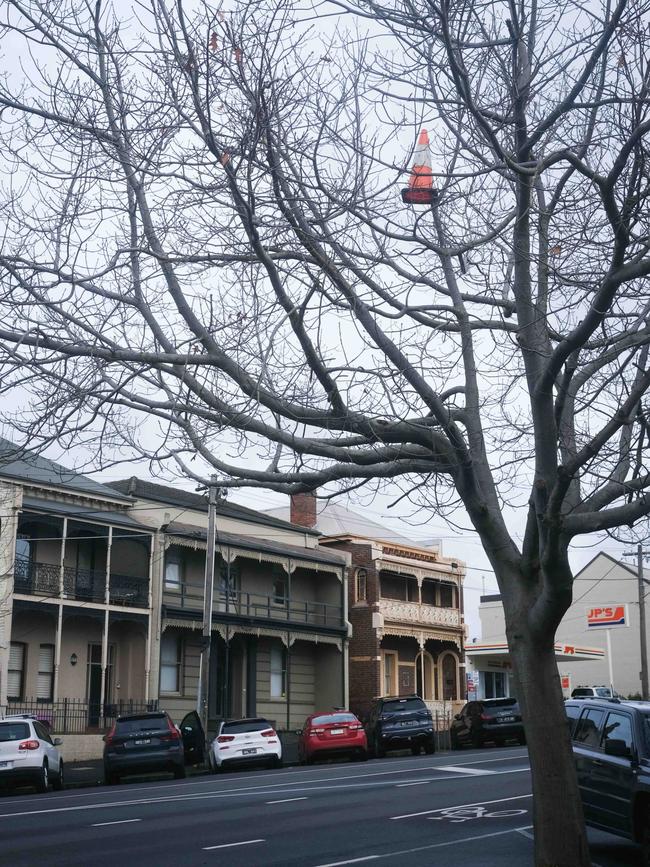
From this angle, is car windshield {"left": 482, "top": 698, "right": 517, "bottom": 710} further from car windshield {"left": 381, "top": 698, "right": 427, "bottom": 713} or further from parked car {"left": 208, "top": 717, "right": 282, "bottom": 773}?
parked car {"left": 208, "top": 717, "right": 282, "bottom": 773}

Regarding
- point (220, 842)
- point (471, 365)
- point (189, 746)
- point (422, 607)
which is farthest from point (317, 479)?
point (422, 607)

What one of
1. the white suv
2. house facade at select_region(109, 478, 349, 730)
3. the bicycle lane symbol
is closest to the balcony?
house facade at select_region(109, 478, 349, 730)

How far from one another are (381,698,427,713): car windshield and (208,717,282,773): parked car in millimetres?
5092

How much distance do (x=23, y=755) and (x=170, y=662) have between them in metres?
15.2

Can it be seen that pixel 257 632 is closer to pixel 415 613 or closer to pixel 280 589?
pixel 280 589

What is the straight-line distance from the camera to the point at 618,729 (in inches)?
458

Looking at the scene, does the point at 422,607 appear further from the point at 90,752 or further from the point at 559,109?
the point at 559,109

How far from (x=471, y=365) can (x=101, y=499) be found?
26.7 metres

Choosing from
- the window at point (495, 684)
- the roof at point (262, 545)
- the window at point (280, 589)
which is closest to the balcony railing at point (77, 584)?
the roof at point (262, 545)

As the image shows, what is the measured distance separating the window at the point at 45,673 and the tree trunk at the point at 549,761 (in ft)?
85.5

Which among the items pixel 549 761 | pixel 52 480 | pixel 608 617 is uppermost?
pixel 52 480

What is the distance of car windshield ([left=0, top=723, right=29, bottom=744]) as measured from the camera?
72.1 ft

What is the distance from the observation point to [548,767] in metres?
8.34

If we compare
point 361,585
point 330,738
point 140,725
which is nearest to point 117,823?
point 140,725
